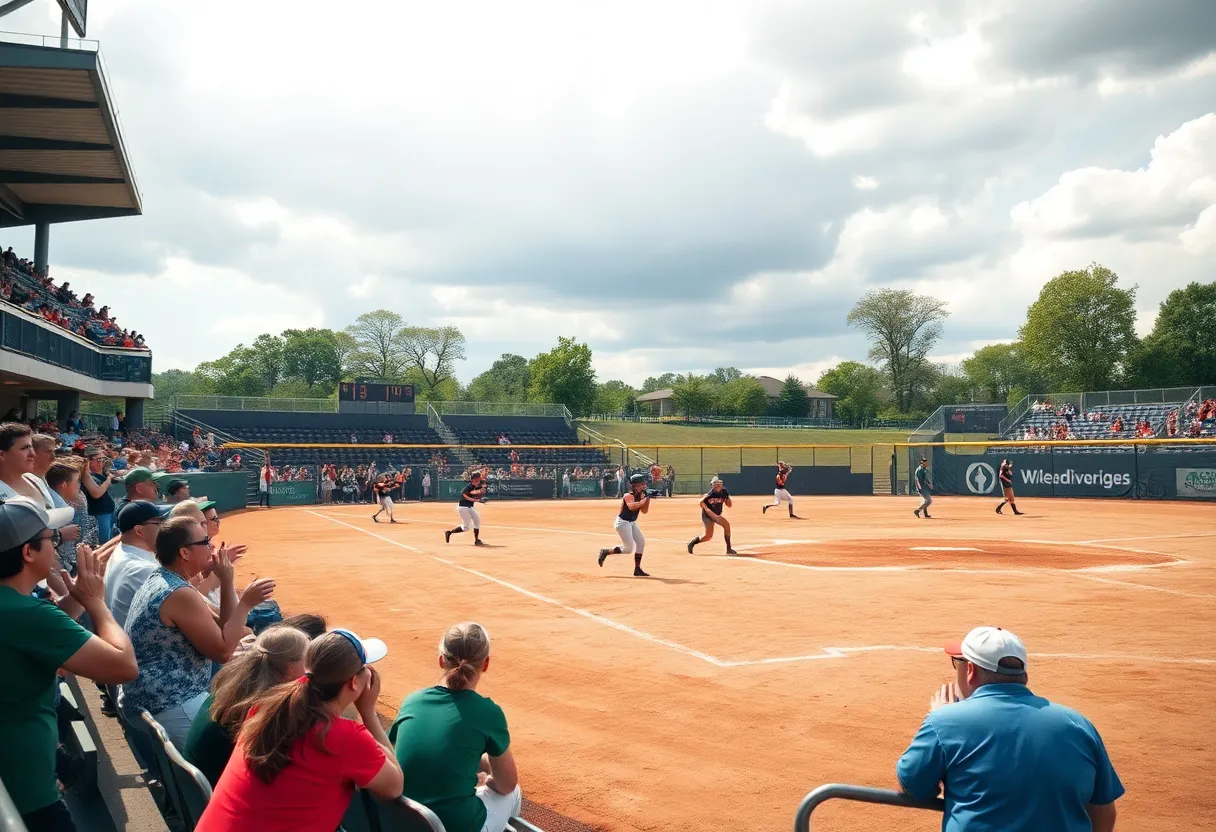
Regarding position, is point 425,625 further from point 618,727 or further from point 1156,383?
point 1156,383

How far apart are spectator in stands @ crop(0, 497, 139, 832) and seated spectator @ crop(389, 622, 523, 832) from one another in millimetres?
1332

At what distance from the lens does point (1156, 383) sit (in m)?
79.3

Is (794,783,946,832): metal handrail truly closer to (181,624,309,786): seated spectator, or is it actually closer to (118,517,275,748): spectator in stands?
(181,624,309,786): seated spectator

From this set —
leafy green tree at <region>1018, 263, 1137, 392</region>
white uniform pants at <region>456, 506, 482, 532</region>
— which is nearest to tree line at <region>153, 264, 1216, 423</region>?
leafy green tree at <region>1018, 263, 1137, 392</region>

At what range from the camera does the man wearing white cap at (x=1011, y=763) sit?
3246mm

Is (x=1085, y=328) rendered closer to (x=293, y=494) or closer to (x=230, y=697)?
(x=293, y=494)

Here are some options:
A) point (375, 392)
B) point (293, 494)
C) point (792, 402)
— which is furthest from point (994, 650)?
point (792, 402)

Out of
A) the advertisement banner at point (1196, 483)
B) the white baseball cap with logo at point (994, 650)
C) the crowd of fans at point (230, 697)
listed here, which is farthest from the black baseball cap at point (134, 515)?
the advertisement banner at point (1196, 483)

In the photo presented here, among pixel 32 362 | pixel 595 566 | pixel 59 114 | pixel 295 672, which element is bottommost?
pixel 595 566

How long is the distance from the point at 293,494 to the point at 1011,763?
40.8 meters

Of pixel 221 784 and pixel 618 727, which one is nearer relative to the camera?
pixel 221 784

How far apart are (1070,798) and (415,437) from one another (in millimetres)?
53101

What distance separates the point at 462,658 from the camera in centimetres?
432

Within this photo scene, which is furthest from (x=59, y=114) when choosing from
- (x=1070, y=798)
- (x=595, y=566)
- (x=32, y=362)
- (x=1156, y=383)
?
(x=1156, y=383)
